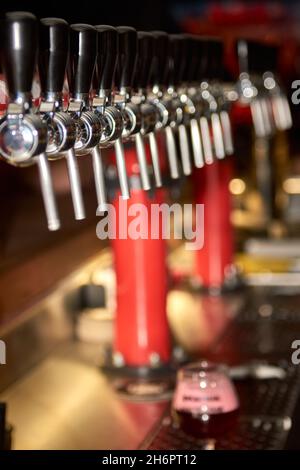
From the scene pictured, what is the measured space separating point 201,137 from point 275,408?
2.40 ft

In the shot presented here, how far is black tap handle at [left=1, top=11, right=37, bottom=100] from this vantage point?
1440 mm

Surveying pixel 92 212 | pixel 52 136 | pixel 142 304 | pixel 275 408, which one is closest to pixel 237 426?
pixel 275 408

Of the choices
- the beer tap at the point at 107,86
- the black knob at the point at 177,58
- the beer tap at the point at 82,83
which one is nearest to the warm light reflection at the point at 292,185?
the black knob at the point at 177,58

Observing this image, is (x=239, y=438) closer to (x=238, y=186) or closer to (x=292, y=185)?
(x=238, y=186)

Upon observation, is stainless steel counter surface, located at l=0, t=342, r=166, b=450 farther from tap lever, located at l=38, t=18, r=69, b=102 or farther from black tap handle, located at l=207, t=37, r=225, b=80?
tap lever, located at l=38, t=18, r=69, b=102

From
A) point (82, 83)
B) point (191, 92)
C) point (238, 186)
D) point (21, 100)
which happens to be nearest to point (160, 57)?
point (191, 92)

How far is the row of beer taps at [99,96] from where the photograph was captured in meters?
1.47

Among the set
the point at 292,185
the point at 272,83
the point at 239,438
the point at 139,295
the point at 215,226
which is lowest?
the point at 239,438

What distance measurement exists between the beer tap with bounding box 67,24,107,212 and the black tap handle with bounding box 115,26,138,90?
23cm

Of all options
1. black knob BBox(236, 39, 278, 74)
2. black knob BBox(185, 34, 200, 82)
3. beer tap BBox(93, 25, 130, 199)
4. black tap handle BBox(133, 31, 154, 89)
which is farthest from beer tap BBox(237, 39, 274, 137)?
beer tap BBox(93, 25, 130, 199)

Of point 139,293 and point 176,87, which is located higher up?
point 176,87

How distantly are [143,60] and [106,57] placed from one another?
33cm

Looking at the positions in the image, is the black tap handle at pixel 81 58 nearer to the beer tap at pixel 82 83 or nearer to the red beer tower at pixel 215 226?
the beer tap at pixel 82 83

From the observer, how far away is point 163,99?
2289 millimetres
